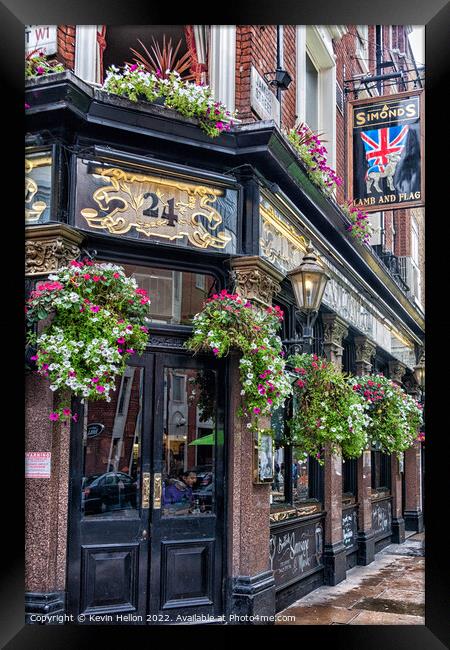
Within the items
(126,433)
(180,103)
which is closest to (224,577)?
(126,433)

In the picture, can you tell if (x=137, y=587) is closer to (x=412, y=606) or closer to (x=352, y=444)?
(x=352, y=444)

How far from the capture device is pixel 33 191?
6.93 meters

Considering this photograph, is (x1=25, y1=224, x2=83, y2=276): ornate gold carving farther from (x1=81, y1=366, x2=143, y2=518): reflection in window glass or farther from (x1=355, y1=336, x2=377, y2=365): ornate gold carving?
(x1=355, y1=336, x2=377, y2=365): ornate gold carving

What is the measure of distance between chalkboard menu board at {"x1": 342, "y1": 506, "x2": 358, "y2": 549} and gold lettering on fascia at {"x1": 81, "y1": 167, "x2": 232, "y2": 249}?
20.4 feet

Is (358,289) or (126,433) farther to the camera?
(358,289)

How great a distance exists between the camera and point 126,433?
721 cm

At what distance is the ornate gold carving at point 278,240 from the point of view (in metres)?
8.34

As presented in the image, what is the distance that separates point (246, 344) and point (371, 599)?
464 centimetres

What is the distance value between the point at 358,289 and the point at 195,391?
662 cm

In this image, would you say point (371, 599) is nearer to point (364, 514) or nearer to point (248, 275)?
point (364, 514)

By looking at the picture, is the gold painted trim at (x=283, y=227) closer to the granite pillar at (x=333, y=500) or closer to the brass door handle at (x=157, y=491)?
the granite pillar at (x=333, y=500)

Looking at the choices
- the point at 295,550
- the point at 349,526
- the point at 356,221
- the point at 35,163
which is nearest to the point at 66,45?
the point at 35,163

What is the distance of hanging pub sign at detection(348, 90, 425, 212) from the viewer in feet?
35.7
